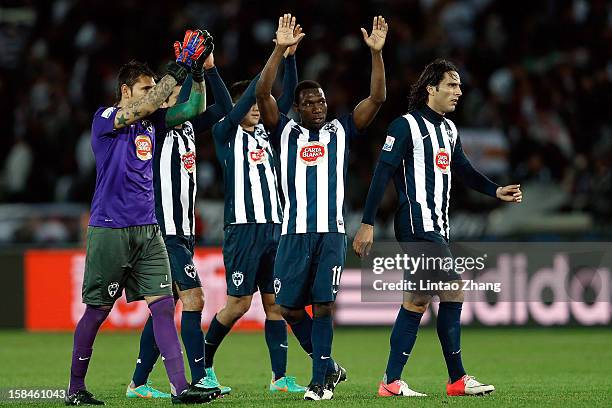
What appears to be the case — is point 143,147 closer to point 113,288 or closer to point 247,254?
point 113,288

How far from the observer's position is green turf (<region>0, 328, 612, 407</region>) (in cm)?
842

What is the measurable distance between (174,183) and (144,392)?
4.88ft

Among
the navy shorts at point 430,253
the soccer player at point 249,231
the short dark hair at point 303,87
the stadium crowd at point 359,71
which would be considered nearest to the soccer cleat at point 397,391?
the navy shorts at point 430,253

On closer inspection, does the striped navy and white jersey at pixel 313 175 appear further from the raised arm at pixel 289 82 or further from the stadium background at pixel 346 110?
the stadium background at pixel 346 110

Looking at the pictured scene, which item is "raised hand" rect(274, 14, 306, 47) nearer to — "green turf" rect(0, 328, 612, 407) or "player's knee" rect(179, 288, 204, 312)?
"player's knee" rect(179, 288, 204, 312)

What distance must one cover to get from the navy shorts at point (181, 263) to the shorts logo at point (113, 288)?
882mm

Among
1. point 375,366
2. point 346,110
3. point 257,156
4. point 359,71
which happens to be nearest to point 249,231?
point 257,156

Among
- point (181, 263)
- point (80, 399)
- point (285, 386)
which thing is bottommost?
point (285, 386)

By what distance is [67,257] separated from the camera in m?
15.7

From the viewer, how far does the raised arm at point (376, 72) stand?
27.5 feet

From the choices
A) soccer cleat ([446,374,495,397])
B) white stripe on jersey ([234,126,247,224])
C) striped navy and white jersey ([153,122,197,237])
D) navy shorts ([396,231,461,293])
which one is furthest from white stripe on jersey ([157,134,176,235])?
soccer cleat ([446,374,495,397])

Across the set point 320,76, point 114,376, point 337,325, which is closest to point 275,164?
point 114,376

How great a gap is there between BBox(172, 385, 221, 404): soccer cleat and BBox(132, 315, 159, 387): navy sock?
1.20 m

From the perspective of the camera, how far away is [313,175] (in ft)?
28.1
